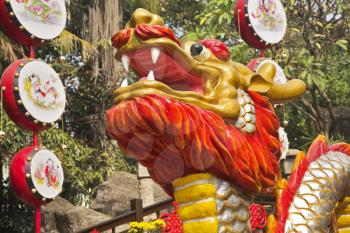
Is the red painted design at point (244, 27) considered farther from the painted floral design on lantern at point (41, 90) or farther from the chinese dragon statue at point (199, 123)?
the chinese dragon statue at point (199, 123)

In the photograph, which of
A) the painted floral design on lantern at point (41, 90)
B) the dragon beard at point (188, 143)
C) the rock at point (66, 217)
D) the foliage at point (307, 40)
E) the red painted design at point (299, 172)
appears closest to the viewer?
the dragon beard at point (188, 143)

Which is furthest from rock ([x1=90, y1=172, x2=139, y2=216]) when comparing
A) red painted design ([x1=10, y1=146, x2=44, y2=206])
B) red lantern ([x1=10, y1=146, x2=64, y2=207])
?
red painted design ([x1=10, y1=146, x2=44, y2=206])

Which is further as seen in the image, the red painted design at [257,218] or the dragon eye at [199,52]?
the red painted design at [257,218]

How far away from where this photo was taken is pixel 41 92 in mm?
4398

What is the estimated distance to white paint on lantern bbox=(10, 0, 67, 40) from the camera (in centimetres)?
430

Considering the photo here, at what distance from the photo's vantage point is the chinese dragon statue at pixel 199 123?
7.48 feet

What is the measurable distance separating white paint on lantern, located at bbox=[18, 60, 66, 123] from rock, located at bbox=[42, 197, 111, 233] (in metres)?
3.44

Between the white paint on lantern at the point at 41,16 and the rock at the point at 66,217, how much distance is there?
3.63m

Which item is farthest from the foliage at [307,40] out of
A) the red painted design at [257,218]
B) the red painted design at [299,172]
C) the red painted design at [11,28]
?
the red painted design at [257,218]

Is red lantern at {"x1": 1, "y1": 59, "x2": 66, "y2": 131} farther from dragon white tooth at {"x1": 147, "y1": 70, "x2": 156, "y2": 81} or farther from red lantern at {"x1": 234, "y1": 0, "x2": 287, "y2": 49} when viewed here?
dragon white tooth at {"x1": 147, "y1": 70, "x2": 156, "y2": 81}

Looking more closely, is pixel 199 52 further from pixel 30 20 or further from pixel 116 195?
pixel 116 195

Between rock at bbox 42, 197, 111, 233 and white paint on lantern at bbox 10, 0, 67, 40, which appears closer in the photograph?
white paint on lantern at bbox 10, 0, 67, 40

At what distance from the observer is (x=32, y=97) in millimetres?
4277

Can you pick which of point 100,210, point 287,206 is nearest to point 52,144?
point 100,210
